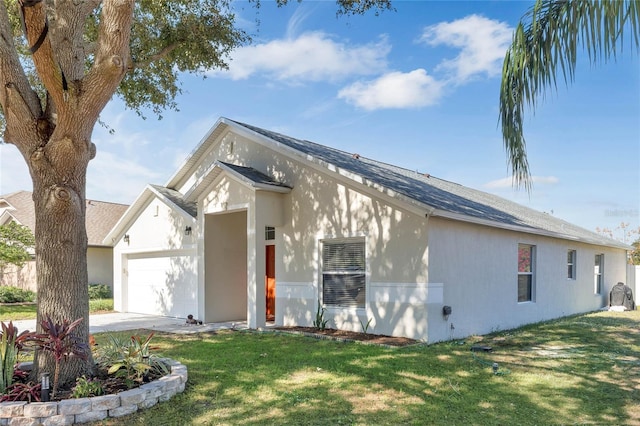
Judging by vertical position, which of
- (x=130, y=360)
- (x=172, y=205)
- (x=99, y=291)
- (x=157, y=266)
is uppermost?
(x=172, y=205)

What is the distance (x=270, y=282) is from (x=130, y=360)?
7.08 metres

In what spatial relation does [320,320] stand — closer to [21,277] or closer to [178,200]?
[178,200]

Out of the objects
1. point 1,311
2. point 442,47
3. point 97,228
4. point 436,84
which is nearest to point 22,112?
point 442,47

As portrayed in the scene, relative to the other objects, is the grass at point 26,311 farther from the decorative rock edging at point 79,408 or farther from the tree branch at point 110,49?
the tree branch at point 110,49

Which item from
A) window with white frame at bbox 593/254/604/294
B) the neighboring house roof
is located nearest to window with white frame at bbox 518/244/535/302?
window with white frame at bbox 593/254/604/294

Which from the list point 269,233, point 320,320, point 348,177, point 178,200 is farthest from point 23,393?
point 178,200

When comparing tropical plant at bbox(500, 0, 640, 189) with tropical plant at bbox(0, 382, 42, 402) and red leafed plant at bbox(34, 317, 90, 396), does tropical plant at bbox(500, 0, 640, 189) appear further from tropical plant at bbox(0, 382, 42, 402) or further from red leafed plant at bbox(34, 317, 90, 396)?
tropical plant at bbox(0, 382, 42, 402)

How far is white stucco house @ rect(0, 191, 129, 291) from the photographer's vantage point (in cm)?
2245

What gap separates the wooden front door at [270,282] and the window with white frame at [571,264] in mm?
10187

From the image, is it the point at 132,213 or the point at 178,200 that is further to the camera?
the point at 132,213

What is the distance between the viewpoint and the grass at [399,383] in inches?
211

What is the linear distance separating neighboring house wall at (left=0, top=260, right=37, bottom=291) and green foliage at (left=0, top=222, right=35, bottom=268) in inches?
245

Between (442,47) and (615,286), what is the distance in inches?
486

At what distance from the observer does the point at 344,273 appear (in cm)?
1090
